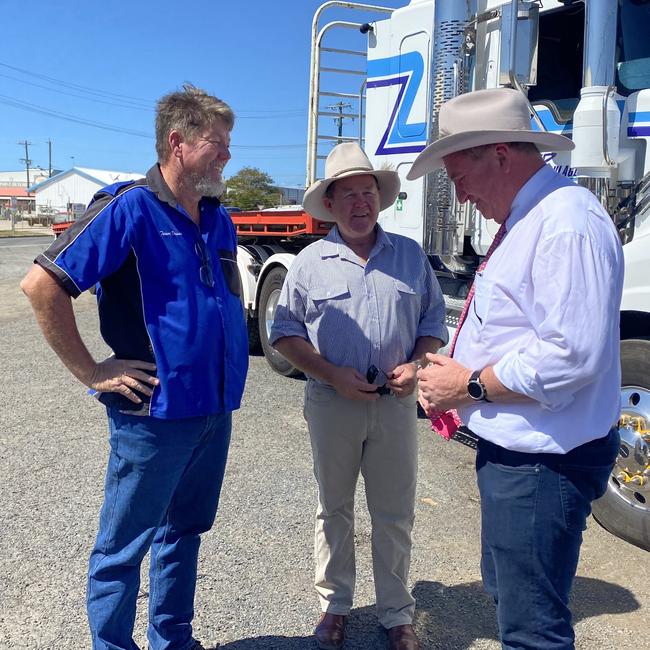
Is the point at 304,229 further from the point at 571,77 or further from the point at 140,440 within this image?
the point at 140,440

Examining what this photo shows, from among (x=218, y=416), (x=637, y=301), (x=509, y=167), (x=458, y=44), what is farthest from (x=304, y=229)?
(x=509, y=167)

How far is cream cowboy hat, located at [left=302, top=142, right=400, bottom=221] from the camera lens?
2.65m

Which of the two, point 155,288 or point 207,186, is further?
point 207,186

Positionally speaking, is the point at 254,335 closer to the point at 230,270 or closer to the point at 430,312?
the point at 430,312

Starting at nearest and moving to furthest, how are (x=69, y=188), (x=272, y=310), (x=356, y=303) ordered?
(x=356, y=303) < (x=272, y=310) < (x=69, y=188)

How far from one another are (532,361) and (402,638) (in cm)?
149

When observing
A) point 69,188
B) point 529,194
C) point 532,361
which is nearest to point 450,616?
point 532,361

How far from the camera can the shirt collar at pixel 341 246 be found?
2.64 m

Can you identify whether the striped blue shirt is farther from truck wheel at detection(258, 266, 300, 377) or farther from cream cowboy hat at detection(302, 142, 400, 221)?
truck wheel at detection(258, 266, 300, 377)

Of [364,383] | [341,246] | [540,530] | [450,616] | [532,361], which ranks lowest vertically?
[450,616]

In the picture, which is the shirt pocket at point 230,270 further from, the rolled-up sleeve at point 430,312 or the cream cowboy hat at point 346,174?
the rolled-up sleeve at point 430,312

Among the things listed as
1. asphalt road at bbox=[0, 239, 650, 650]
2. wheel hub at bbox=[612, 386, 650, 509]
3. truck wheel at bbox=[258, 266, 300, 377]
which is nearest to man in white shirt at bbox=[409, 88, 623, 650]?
asphalt road at bbox=[0, 239, 650, 650]

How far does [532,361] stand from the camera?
5.30 feet

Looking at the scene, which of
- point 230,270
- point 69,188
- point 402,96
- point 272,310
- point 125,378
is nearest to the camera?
point 125,378
